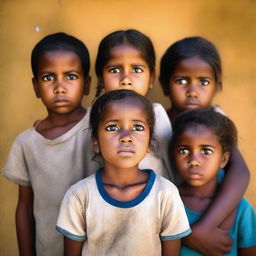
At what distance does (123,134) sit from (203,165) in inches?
19.8

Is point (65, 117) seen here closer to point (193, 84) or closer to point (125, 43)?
point (125, 43)

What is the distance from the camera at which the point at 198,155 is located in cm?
216

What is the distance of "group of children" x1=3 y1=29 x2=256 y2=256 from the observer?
6.32ft

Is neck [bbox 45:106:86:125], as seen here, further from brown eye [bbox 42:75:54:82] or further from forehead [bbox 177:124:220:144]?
forehead [bbox 177:124:220:144]

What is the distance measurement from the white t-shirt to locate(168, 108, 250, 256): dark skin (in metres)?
0.19

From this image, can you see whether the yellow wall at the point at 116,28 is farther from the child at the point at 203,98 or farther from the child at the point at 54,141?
the child at the point at 54,141

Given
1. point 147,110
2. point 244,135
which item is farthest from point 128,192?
point 244,135

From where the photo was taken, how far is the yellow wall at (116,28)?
2893 millimetres

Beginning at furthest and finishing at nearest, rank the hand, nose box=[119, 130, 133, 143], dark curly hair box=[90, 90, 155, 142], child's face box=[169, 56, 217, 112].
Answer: child's face box=[169, 56, 217, 112] < the hand < dark curly hair box=[90, 90, 155, 142] < nose box=[119, 130, 133, 143]

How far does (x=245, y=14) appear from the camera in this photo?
2869 millimetres

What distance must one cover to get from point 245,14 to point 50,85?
145 cm

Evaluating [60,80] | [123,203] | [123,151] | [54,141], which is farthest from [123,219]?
[60,80]

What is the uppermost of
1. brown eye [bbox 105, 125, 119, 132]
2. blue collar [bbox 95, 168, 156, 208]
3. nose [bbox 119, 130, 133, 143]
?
brown eye [bbox 105, 125, 119, 132]

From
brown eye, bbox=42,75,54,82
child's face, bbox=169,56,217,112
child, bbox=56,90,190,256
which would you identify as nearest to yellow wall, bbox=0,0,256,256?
child's face, bbox=169,56,217,112
